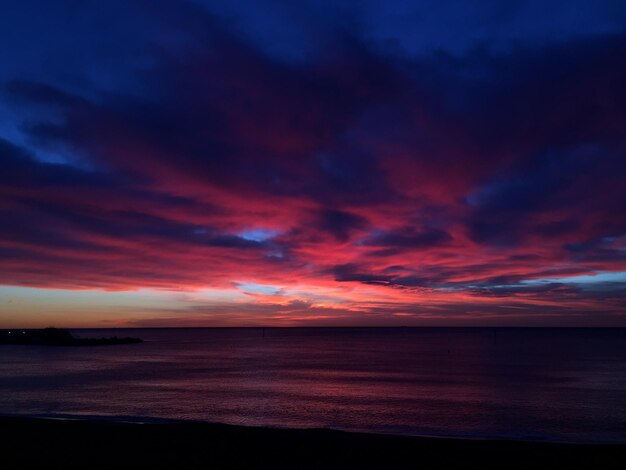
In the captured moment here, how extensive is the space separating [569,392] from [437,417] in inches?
809

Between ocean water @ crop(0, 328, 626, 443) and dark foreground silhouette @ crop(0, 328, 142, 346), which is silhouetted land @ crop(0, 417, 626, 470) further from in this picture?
dark foreground silhouette @ crop(0, 328, 142, 346)

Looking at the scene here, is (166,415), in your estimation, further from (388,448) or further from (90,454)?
(388,448)

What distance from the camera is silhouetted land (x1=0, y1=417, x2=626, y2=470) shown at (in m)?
16.1

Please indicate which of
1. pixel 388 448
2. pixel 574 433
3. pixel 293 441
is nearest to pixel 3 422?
pixel 293 441

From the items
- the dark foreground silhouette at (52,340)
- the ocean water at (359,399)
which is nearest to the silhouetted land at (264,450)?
the ocean water at (359,399)

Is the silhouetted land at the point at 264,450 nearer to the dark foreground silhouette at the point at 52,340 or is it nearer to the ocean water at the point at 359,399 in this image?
the ocean water at the point at 359,399

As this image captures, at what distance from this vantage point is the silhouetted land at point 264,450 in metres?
16.1

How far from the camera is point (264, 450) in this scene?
59.0ft

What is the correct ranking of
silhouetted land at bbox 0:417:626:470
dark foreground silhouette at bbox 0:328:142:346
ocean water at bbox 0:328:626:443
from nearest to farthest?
silhouetted land at bbox 0:417:626:470
ocean water at bbox 0:328:626:443
dark foreground silhouette at bbox 0:328:142:346

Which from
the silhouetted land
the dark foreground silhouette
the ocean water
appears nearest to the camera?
the silhouetted land

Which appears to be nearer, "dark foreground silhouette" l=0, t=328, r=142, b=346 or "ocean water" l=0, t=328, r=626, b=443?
"ocean water" l=0, t=328, r=626, b=443

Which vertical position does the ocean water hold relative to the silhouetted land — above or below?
below

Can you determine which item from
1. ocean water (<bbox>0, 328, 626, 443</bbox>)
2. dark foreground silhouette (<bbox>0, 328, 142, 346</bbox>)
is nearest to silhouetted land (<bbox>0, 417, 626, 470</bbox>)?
ocean water (<bbox>0, 328, 626, 443</bbox>)

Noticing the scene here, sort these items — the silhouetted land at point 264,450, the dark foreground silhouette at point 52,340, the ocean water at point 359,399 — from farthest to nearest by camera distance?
1. the dark foreground silhouette at point 52,340
2. the ocean water at point 359,399
3. the silhouetted land at point 264,450
